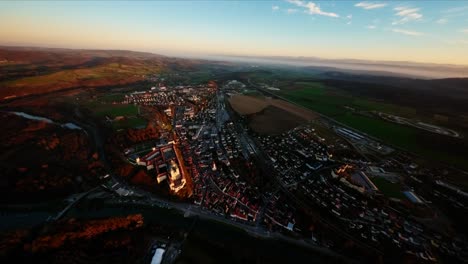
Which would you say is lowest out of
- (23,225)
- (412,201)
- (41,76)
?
(23,225)

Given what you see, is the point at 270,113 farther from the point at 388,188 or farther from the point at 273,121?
the point at 388,188

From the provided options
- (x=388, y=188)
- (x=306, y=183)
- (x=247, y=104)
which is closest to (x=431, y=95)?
(x=247, y=104)

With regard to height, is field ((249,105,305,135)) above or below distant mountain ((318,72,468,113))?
below

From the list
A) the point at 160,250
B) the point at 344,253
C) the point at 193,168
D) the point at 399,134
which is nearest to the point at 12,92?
the point at 193,168

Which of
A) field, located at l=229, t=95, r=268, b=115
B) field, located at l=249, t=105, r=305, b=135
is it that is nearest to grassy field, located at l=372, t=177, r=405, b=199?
field, located at l=249, t=105, r=305, b=135

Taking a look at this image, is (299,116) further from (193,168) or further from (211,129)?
(193,168)

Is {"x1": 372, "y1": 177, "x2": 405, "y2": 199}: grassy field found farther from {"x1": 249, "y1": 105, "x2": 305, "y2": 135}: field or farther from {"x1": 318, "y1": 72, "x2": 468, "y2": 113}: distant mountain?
{"x1": 318, "y1": 72, "x2": 468, "y2": 113}: distant mountain

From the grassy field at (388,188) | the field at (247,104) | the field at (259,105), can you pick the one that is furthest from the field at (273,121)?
the grassy field at (388,188)

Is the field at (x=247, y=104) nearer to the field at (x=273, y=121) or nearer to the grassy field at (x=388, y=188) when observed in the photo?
the field at (x=273, y=121)
